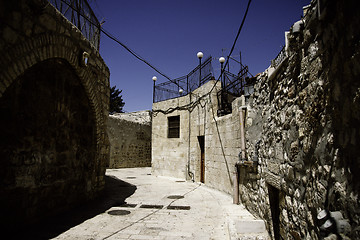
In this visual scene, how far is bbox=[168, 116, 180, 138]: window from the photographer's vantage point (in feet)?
41.6

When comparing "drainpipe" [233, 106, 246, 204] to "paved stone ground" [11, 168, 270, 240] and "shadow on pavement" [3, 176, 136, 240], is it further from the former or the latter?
"shadow on pavement" [3, 176, 136, 240]

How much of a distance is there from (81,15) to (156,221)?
520cm

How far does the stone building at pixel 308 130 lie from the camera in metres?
1.69

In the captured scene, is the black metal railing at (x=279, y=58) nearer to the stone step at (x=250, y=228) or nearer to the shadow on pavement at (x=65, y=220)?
the stone step at (x=250, y=228)

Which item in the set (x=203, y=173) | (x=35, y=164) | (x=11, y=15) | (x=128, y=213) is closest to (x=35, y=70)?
(x=11, y=15)

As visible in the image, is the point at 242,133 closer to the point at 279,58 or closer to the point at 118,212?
the point at 279,58

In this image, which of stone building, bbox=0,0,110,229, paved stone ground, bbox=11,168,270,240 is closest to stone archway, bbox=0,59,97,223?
stone building, bbox=0,0,110,229

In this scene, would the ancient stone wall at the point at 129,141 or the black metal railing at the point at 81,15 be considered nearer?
the black metal railing at the point at 81,15

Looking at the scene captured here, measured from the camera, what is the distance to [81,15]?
5.63 metres

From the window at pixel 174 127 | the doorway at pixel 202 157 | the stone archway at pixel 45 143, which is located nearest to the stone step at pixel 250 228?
the stone archway at pixel 45 143

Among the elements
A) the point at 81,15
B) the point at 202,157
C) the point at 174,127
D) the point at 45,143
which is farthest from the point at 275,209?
the point at 174,127

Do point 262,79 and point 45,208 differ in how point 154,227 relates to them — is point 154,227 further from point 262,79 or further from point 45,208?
point 262,79

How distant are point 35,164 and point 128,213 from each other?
2.26 meters

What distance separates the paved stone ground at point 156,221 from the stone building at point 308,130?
20.7 inches
